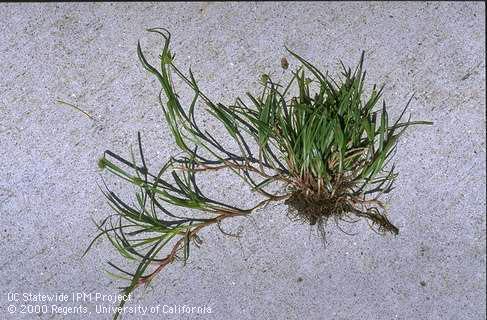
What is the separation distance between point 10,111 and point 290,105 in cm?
98

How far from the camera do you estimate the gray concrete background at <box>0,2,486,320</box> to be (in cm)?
154

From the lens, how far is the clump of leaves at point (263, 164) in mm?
1435

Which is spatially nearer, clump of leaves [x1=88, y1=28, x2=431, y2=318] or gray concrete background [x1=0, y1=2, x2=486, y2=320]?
clump of leaves [x1=88, y1=28, x2=431, y2=318]

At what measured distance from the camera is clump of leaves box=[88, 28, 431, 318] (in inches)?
56.5

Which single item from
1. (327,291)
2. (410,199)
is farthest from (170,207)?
(410,199)

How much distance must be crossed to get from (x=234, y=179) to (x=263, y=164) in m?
0.11

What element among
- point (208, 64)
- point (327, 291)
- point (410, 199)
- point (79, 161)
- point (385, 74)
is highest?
point (208, 64)

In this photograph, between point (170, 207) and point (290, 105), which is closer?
point (290, 105)

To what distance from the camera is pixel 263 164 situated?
1537 millimetres

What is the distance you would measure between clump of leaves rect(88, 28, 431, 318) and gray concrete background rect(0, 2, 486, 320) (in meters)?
0.05

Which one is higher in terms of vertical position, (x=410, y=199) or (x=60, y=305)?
(x=410, y=199)

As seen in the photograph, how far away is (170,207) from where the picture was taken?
5.02ft

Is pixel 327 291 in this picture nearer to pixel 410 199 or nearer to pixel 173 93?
pixel 410 199

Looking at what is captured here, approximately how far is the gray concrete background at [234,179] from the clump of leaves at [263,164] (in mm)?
51
